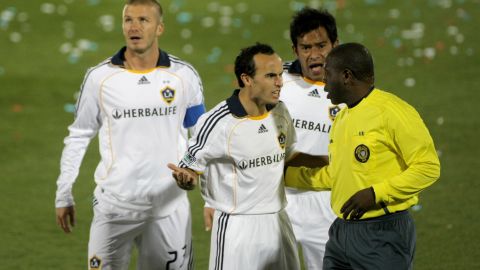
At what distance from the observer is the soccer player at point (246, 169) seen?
18.3 feet

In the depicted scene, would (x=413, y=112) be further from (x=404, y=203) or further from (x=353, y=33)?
(x=353, y=33)

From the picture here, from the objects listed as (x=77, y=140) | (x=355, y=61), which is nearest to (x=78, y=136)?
(x=77, y=140)

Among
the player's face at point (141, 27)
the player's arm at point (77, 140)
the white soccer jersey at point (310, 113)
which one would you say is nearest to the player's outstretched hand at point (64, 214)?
the player's arm at point (77, 140)

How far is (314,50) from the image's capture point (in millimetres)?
6395

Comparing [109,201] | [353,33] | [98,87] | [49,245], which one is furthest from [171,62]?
[353,33]

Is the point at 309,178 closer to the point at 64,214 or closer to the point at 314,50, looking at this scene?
the point at 314,50

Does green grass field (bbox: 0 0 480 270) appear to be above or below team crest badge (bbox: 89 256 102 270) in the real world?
above

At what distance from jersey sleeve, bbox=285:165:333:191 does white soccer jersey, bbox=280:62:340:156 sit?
1.73 ft

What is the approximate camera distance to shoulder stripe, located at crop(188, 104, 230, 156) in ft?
18.3

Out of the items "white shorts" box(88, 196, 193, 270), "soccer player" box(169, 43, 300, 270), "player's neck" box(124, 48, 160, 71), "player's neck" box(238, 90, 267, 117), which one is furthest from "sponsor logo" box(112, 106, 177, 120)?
"player's neck" box(238, 90, 267, 117)

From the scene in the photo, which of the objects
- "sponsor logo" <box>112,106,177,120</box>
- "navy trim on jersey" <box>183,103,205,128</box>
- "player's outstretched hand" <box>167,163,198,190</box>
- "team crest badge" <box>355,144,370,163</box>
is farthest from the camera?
"navy trim on jersey" <box>183,103,205,128</box>

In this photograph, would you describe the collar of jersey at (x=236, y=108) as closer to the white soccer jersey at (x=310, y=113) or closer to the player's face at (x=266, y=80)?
the player's face at (x=266, y=80)

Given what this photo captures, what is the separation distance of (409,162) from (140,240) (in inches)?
80.0

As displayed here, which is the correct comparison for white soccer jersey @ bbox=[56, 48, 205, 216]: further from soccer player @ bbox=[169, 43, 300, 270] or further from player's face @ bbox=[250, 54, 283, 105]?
player's face @ bbox=[250, 54, 283, 105]
